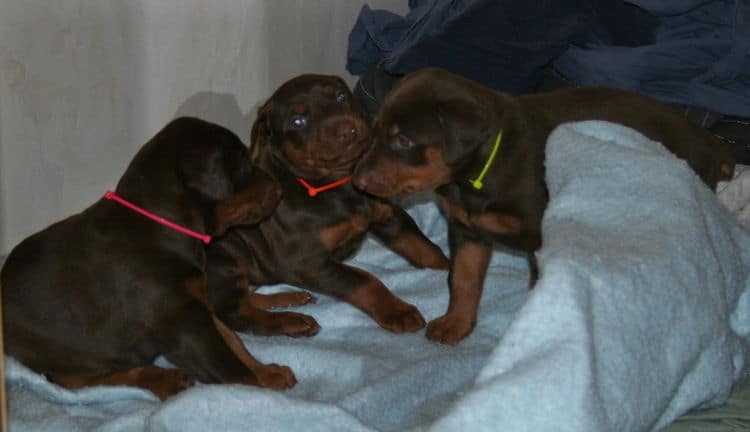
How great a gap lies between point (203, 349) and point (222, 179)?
19.5 inches

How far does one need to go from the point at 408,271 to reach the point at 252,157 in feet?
2.40

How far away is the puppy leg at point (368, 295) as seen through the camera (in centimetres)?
288

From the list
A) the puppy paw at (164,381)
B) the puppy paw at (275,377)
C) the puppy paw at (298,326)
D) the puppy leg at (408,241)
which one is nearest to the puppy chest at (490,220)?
the puppy leg at (408,241)

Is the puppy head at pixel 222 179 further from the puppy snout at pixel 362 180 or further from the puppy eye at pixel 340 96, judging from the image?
the puppy eye at pixel 340 96

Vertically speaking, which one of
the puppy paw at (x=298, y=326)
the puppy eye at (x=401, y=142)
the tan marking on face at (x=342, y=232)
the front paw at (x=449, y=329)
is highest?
the puppy eye at (x=401, y=142)

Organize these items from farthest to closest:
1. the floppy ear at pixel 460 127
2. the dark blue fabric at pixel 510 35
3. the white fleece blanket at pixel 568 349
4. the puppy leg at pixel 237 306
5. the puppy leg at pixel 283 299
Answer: the dark blue fabric at pixel 510 35 < the puppy leg at pixel 283 299 < the puppy leg at pixel 237 306 < the floppy ear at pixel 460 127 < the white fleece blanket at pixel 568 349

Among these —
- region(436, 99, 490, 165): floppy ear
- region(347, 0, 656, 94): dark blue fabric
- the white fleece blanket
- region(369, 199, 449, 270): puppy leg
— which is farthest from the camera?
region(347, 0, 656, 94): dark blue fabric

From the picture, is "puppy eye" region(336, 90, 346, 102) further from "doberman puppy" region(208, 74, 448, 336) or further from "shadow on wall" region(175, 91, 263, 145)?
"shadow on wall" region(175, 91, 263, 145)

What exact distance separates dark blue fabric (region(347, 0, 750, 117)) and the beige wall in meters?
0.61

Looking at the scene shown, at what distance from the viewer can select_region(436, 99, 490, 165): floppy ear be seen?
96.9 inches

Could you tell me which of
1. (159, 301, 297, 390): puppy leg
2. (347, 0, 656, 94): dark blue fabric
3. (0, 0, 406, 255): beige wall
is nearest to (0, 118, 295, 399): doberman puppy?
(159, 301, 297, 390): puppy leg

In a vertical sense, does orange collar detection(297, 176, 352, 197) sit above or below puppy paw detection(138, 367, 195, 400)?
above

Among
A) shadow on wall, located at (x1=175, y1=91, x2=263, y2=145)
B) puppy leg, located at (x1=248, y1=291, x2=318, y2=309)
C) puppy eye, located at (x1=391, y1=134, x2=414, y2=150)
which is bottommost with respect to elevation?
puppy leg, located at (x1=248, y1=291, x2=318, y2=309)

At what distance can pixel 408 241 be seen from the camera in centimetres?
332
